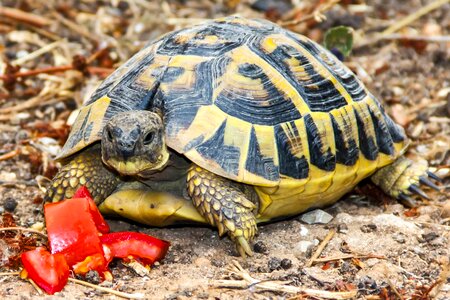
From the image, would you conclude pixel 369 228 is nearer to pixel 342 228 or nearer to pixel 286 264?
pixel 342 228

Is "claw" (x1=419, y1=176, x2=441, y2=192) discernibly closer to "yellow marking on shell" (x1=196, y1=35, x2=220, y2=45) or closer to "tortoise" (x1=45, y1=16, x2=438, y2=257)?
"tortoise" (x1=45, y1=16, x2=438, y2=257)

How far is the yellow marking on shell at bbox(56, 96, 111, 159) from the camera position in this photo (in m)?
4.31

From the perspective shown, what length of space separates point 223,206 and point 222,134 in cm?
39

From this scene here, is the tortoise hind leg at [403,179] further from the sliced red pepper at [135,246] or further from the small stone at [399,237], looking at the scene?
the sliced red pepper at [135,246]

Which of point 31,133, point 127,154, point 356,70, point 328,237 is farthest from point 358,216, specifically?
point 31,133

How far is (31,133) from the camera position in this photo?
5898 millimetres

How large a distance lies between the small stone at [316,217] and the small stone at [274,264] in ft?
2.26

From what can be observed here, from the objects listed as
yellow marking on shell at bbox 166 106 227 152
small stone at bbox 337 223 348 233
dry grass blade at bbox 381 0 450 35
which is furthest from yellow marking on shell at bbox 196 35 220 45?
dry grass blade at bbox 381 0 450 35

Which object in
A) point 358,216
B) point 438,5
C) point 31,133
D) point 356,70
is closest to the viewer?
point 358,216

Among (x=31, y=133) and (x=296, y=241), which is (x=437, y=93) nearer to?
(x=296, y=241)

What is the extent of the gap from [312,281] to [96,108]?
1592 mm

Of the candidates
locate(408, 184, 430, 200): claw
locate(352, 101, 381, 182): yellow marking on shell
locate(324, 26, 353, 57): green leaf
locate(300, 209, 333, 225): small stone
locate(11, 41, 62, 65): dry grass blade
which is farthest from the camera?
locate(11, 41, 62, 65): dry grass blade

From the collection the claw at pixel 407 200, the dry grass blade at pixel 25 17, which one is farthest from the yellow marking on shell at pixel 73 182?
the dry grass blade at pixel 25 17

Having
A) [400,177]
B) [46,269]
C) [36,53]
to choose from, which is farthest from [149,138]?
[36,53]
